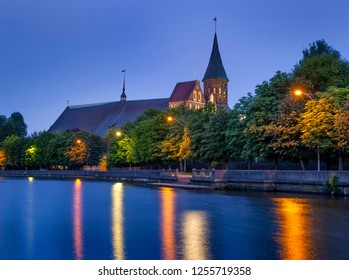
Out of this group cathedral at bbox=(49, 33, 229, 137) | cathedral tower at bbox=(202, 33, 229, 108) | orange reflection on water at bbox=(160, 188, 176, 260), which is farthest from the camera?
cathedral at bbox=(49, 33, 229, 137)

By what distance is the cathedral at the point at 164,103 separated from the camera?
15688cm

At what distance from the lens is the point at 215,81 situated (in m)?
158

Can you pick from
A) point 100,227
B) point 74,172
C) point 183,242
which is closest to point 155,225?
point 100,227

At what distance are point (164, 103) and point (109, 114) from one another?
2523cm

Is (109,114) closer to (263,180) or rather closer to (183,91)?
(183,91)

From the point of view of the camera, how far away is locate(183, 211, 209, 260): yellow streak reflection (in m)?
16.4

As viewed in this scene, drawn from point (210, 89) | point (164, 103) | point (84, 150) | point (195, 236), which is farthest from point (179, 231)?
point (164, 103)

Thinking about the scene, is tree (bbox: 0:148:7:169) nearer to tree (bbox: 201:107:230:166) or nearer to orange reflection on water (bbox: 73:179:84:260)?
tree (bbox: 201:107:230:166)

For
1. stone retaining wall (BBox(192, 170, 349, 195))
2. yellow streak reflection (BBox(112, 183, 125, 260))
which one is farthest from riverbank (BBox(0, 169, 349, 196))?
yellow streak reflection (BBox(112, 183, 125, 260))

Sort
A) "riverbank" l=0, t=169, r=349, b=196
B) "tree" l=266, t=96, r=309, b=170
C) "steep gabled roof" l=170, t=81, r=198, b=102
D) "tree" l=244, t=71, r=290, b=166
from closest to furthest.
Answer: "riverbank" l=0, t=169, r=349, b=196, "tree" l=266, t=96, r=309, b=170, "tree" l=244, t=71, r=290, b=166, "steep gabled roof" l=170, t=81, r=198, b=102

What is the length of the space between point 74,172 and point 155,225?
3551 inches

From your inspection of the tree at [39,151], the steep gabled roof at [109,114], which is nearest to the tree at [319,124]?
the tree at [39,151]
